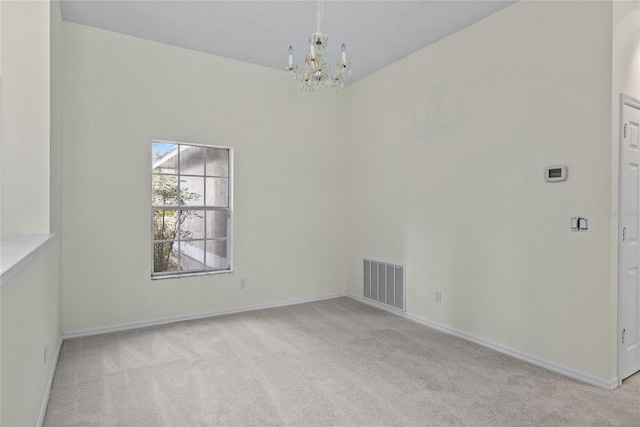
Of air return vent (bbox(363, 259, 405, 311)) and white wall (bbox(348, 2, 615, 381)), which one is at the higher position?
white wall (bbox(348, 2, 615, 381))

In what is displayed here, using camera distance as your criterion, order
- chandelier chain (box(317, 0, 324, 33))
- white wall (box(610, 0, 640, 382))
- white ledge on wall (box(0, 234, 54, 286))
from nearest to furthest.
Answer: white ledge on wall (box(0, 234, 54, 286)) < white wall (box(610, 0, 640, 382)) < chandelier chain (box(317, 0, 324, 33))

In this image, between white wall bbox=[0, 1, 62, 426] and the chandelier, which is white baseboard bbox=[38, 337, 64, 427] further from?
the chandelier

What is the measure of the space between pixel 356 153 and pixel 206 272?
2.50 metres

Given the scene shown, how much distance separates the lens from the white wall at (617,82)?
104 inches

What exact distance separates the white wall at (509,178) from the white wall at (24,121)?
11.1 ft

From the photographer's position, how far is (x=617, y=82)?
2.66m

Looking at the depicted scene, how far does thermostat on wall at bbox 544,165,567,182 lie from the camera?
2.86 m

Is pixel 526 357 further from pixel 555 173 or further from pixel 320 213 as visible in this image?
pixel 320 213

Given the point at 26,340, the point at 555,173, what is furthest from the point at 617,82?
the point at 26,340

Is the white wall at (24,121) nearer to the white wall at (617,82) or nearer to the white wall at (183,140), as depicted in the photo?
the white wall at (183,140)

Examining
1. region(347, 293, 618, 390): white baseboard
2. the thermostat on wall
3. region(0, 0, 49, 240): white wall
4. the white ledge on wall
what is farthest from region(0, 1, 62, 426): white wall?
the thermostat on wall

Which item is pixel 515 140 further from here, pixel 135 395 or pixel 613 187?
pixel 135 395

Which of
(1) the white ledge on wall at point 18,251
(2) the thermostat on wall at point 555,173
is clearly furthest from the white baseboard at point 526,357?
(1) the white ledge on wall at point 18,251

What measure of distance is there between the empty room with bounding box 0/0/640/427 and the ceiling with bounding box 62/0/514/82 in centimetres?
3
